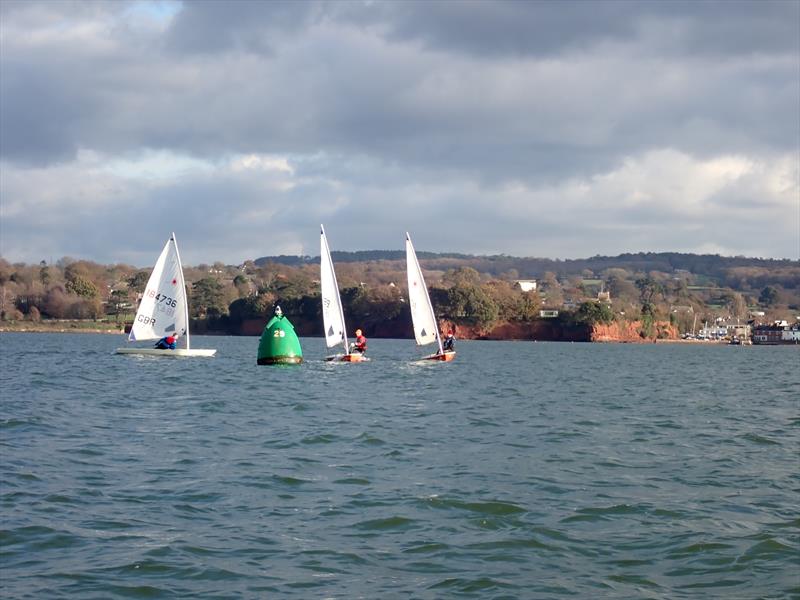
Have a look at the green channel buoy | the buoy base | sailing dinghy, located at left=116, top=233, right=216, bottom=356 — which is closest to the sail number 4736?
sailing dinghy, located at left=116, top=233, right=216, bottom=356

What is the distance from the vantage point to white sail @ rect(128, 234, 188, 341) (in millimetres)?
51219

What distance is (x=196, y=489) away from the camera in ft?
46.0

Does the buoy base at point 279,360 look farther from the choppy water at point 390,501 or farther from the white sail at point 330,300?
the choppy water at point 390,501

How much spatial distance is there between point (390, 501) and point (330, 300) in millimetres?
36548

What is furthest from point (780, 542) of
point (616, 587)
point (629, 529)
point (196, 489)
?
point (196, 489)

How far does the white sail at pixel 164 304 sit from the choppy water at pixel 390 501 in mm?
23401

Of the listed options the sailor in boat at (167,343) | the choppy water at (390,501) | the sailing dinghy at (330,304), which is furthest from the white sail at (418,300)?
the choppy water at (390,501)

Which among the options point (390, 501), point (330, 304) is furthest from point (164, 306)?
point (390, 501)

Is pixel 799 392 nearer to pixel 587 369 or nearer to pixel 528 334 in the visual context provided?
pixel 587 369

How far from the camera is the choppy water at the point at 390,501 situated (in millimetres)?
10016

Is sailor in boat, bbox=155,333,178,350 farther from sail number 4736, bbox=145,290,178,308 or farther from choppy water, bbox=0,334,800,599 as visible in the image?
choppy water, bbox=0,334,800,599

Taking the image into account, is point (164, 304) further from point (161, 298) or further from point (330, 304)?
point (330, 304)

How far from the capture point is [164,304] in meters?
51.2

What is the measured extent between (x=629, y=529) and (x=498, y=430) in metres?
9.99
